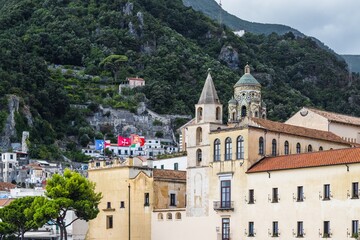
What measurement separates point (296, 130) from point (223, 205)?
802 cm

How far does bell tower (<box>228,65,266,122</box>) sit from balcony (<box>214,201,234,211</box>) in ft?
95.3

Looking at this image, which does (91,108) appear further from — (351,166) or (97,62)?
(351,166)

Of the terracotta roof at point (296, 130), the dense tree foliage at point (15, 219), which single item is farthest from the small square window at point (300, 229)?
the dense tree foliage at point (15, 219)

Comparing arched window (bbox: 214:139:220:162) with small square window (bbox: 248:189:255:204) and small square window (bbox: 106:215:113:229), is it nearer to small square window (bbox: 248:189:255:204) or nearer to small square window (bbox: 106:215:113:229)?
small square window (bbox: 248:189:255:204)

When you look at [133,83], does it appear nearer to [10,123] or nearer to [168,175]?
[10,123]

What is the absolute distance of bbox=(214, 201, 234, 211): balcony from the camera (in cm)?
6001

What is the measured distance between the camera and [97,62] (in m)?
186

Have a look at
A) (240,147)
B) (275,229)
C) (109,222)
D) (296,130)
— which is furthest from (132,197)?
(275,229)

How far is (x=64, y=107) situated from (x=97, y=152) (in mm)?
15223

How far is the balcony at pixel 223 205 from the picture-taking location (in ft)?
197

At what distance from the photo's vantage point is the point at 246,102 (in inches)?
3711

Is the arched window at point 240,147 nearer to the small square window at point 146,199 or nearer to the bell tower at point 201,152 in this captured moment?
the bell tower at point 201,152

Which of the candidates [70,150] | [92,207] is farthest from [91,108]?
[92,207]

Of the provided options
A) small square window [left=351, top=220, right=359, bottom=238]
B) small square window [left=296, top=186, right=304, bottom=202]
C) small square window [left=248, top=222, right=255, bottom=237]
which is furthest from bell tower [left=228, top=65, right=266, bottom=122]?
small square window [left=351, top=220, right=359, bottom=238]
